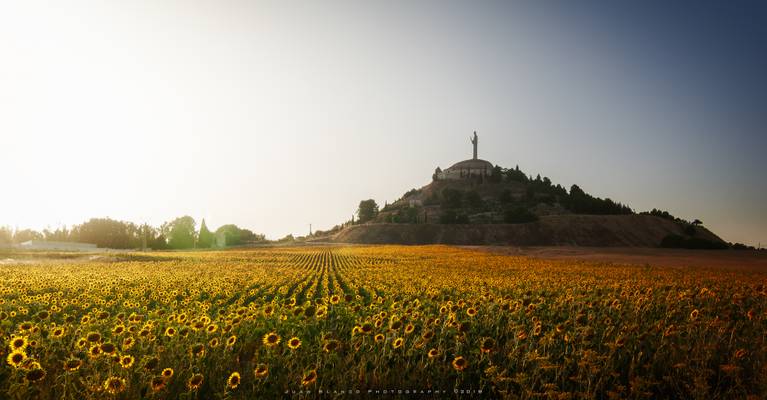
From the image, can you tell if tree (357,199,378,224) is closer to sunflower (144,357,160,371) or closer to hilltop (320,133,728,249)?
hilltop (320,133,728,249)

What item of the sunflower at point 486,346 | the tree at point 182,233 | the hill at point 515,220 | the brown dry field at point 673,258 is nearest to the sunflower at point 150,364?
the sunflower at point 486,346

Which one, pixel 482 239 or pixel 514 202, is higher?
pixel 514 202

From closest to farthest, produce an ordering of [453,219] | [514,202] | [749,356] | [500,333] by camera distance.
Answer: [749,356], [500,333], [453,219], [514,202]

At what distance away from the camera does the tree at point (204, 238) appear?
139 metres

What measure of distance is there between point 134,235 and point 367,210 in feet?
262

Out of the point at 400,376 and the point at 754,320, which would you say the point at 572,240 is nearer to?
the point at 754,320

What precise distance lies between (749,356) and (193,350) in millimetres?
9618

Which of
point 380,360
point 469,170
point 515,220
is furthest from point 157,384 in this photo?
point 469,170

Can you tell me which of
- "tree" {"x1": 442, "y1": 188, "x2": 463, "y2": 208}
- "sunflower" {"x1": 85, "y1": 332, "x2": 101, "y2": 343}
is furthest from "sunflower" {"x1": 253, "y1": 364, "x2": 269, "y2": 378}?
"tree" {"x1": 442, "y1": 188, "x2": 463, "y2": 208}

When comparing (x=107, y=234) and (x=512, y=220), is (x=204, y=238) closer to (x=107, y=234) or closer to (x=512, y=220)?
(x=107, y=234)

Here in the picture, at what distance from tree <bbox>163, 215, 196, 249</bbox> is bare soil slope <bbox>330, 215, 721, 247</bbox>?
152 ft

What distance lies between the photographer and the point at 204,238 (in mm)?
140125

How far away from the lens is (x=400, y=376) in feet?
21.2

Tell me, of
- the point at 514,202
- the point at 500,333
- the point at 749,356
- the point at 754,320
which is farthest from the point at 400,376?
the point at 514,202
